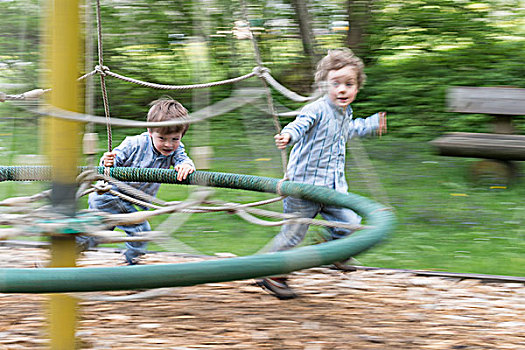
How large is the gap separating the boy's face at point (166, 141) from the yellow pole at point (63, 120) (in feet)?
3.70

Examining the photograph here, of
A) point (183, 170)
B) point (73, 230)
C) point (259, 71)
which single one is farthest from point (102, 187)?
point (73, 230)

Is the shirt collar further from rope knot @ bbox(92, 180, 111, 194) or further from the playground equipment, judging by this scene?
rope knot @ bbox(92, 180, 111, 194)

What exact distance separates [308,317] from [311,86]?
115 inches

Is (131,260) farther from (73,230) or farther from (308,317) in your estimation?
(73,230)

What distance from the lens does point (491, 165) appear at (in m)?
5.86

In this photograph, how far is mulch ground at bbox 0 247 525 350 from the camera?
2.63m

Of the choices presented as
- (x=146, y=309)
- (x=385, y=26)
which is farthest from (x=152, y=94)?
(x=385, y=26)

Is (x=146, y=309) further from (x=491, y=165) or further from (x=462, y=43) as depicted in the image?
(x=462, y=43)

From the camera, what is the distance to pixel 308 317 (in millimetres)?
2910

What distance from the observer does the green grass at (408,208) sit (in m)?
3.80

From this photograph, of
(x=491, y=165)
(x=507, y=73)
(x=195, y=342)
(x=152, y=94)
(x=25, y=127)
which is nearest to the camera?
(x=195, y=342)

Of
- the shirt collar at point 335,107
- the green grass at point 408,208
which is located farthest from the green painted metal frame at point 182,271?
the shirt collar at point 335,107

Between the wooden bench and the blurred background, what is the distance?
0.40ft

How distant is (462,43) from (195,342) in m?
6.04
